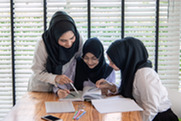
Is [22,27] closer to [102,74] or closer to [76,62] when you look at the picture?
[76,62]

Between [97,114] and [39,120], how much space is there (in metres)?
0.41

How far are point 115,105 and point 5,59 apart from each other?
1.61 m

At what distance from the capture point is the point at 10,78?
2.96 m

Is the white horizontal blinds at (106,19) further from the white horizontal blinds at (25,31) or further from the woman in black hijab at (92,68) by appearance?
the white horizontal blinds at (25,31)

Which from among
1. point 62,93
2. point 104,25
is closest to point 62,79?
point 62,93

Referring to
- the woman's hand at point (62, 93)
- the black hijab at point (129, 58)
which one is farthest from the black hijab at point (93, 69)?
the woman's hand at point (62, 93)

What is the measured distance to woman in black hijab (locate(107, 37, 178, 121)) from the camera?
6.52 feet

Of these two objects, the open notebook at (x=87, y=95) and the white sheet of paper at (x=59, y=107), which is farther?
the open notebook at (x=87, y=95)

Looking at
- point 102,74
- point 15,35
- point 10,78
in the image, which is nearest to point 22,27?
point 15,35

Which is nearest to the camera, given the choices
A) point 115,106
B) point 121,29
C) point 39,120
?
point 39,120

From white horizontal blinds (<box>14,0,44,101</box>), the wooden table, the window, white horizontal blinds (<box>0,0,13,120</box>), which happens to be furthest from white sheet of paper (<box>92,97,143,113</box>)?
white horizontal blinds (<box>0,0,13,120</box>)

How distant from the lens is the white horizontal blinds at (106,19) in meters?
2.79

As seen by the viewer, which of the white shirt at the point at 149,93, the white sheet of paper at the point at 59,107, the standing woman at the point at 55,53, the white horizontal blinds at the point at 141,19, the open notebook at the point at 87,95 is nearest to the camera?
the white sheet of paper at the point at 59,107

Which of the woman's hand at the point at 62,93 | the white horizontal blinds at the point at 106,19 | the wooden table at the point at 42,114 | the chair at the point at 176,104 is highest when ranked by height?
the white horizontal blinds at the point at 106,19
